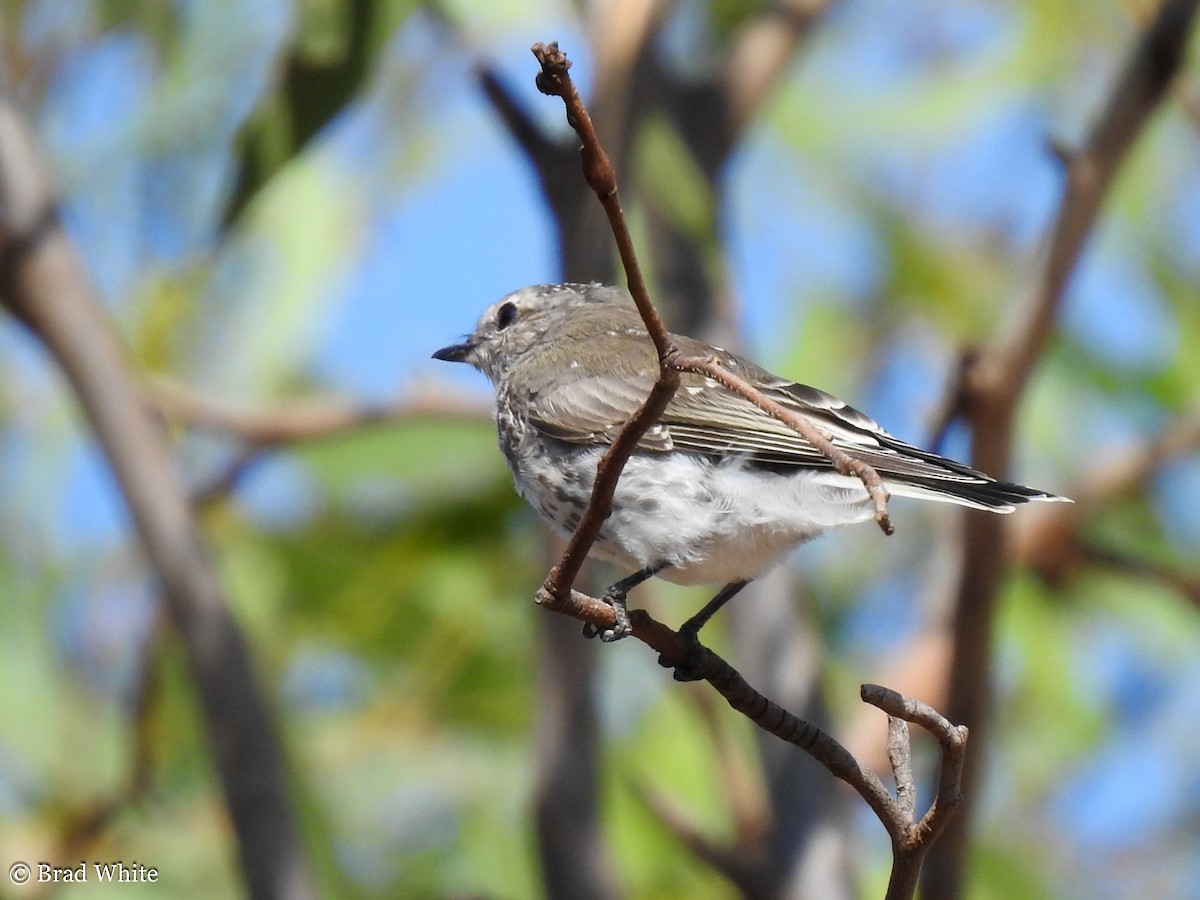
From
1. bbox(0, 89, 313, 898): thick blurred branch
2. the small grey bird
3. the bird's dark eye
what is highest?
the bird's dark eye

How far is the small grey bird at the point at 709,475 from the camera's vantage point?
9.42 ft

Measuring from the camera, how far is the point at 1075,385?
5852 millimetres

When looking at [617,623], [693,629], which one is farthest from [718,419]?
[617,623]

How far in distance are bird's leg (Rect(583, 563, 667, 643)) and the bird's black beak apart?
4.39 ft

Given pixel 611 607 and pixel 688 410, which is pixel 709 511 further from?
pixel 611 607

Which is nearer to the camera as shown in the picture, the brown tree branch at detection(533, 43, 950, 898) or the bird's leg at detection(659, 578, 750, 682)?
the brown tree branch at detection(533, 43, 950, 898)

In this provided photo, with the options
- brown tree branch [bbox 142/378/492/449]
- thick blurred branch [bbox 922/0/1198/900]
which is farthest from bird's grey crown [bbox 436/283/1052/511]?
thick blurred branch [bbox 922/0/1198/900]

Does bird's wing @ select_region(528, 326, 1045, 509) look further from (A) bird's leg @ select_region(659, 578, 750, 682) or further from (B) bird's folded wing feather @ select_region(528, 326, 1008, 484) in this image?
(A) bird's leg @ select_region(659, 578, 750, 682)

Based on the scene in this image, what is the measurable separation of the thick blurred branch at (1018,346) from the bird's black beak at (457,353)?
1.40m

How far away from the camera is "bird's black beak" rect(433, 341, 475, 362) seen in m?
4.22

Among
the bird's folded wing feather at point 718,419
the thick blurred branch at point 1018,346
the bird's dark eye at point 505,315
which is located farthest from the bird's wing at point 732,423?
the thick blurred branch at point 1018,346

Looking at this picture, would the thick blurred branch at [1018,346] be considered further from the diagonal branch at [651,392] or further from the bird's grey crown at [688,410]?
the diagonal branch at [651,392]

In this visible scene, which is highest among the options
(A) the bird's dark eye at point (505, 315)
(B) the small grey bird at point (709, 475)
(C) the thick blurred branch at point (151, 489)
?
(A) the bird's dark eye at point (505, 315)

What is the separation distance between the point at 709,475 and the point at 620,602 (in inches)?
13.6
